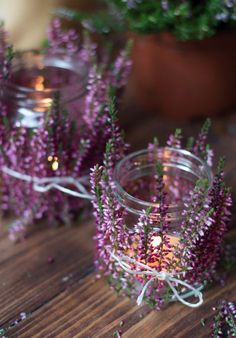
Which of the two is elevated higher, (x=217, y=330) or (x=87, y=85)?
(x=87, y=85)

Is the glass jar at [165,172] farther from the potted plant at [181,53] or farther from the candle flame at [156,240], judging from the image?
the potted plant at [181,53]

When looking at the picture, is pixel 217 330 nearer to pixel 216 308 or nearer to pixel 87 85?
pixel 216 308

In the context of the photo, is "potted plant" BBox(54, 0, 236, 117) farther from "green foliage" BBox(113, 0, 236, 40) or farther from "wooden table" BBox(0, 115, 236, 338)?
"wooden table" BBox(0, 115, 236, 338)

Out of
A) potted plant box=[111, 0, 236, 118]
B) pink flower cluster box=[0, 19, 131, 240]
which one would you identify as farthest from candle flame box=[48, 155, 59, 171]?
potted plant box=[111, 0, 236, 118]

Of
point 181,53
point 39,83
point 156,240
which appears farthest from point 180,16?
point 156,240

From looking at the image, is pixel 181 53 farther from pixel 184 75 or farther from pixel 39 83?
pixel 39 83

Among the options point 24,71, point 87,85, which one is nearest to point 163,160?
point 87,85
